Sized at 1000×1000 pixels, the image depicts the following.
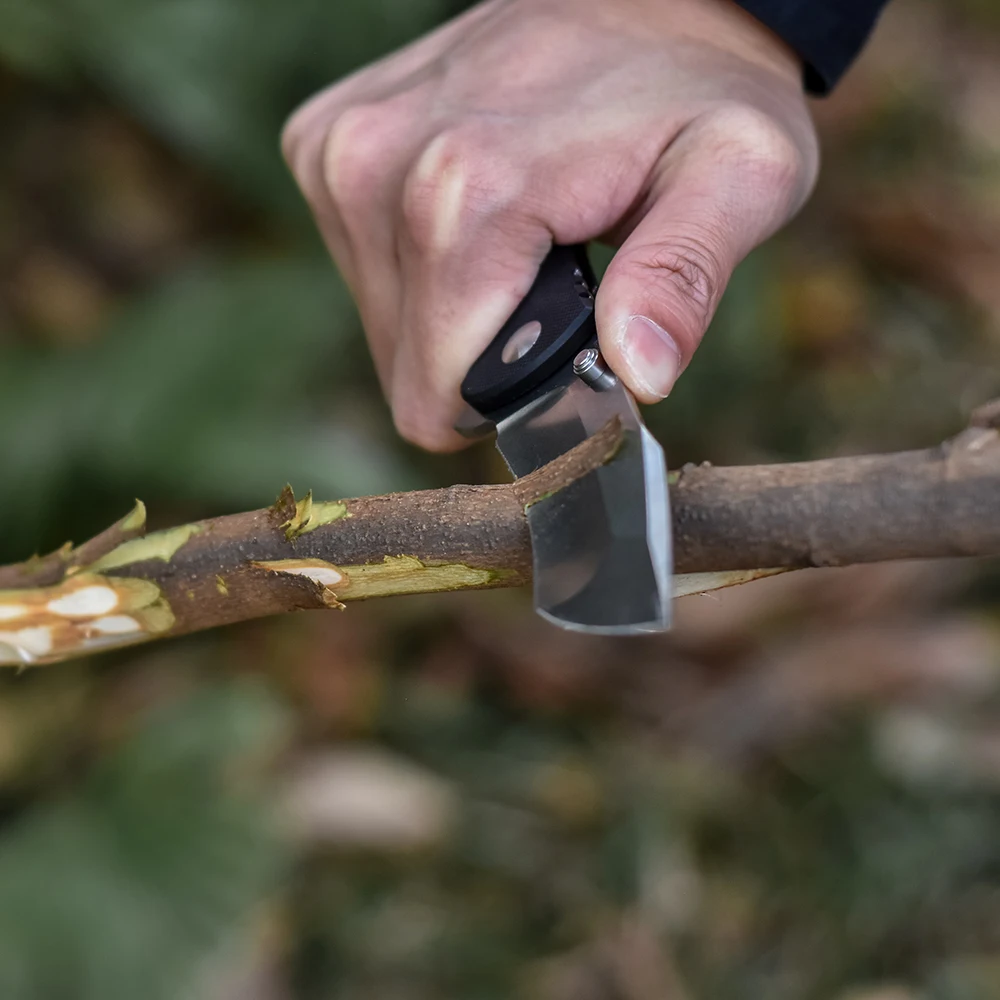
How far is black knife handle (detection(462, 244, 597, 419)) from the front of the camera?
770 mm

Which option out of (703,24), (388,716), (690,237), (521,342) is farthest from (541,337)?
(388,716)

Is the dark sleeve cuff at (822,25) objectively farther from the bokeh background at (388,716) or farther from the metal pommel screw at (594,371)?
the bokeh background at (388,716)

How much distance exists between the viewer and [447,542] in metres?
0.66

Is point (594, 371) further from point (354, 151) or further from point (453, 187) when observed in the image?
point (354, 151)

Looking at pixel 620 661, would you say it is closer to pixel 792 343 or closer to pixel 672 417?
pixel 672 417

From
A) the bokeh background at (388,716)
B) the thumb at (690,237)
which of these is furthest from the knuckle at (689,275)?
the bokeh background at (388,716)

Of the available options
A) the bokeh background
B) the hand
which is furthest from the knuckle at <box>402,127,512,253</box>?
the bokeh background

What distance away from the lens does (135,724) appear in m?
1.87

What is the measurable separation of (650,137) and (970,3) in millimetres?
2957

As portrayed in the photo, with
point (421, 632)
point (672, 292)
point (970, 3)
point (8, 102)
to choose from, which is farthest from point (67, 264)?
point (970, 3)

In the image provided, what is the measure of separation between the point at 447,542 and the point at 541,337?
22 centimetres

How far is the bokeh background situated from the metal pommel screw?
1.20 meters

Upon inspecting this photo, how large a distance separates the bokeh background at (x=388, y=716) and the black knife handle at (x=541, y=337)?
1.06m

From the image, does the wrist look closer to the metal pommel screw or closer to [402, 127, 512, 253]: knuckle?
[402, 127, 512, 253]: knuckle
